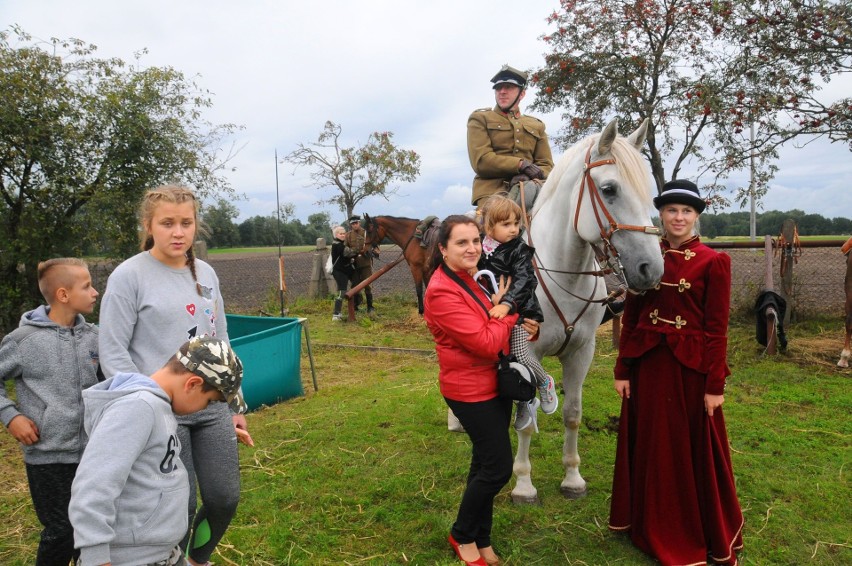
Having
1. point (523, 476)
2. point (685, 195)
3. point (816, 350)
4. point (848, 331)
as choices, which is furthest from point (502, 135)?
point (816, 350)

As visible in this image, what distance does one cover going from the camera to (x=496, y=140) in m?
4.74

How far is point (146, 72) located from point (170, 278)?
21.9 feet

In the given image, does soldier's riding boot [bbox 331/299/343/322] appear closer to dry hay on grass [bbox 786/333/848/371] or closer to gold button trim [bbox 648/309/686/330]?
dry hay on grass [bbox 786/333/848/371]

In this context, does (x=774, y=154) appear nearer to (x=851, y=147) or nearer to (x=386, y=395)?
(x=851, y=147)

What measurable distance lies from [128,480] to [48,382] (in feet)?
3.52

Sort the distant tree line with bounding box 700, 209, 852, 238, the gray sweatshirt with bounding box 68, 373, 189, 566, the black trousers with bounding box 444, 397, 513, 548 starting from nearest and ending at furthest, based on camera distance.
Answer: the gray sweatshirt with bounding box 68, 373, 189, 566
the black trousers with bounding box 444, 397, 513, 548
the distant tree line with bounding box 700, 209, 852, 238

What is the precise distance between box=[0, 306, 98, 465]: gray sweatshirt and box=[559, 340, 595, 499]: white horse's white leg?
2.70 m

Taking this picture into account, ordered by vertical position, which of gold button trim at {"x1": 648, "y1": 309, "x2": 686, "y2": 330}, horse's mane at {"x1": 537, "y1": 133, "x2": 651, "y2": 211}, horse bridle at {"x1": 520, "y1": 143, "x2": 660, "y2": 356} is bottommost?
gold button trim at {"x1": 648, "y1": 309, "x2": 686, "y2": 330}

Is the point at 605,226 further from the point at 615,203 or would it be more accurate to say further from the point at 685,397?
the point at 685,397

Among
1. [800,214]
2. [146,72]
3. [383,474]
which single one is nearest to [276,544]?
[383,474]

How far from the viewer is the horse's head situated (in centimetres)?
256

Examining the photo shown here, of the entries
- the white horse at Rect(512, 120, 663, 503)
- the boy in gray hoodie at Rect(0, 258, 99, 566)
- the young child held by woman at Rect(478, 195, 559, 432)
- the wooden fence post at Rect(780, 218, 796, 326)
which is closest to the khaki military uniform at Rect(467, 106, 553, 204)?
the white horse at Rect(512, 120, 663, 503)

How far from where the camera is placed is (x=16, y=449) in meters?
4.61

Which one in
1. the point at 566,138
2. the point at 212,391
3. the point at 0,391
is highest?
the point at 566,138
